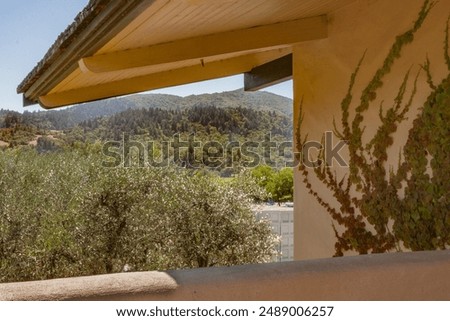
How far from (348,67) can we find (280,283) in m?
4.48

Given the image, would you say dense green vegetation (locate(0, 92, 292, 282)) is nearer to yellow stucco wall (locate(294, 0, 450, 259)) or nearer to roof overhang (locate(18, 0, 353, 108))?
roof overhang (locate(18, 0, 353, 108))

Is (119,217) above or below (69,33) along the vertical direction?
below

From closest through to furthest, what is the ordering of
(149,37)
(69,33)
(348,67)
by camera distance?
(69,33)
(149,37)
(348,67)

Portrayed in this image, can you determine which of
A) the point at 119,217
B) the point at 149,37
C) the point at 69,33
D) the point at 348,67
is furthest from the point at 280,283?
the point at 119,217

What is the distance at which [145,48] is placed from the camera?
5.75 metres

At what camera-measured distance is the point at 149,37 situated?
5.36 meters

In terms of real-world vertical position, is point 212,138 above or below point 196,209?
above

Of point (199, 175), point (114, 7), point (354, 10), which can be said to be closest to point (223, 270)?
point (114, 7)

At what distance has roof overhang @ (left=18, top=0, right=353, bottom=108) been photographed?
4348 mm

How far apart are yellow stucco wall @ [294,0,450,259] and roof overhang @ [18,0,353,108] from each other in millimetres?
354

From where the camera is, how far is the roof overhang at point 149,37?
435 centimetres

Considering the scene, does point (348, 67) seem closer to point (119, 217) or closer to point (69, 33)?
point (69, 33)
